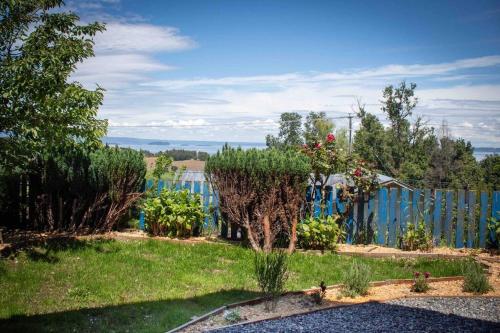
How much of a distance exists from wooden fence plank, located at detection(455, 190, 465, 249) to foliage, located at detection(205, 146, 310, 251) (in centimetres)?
319

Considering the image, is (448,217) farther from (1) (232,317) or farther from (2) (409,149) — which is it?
(2) (409,149)

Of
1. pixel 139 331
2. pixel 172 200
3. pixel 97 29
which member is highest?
pixel 97 29

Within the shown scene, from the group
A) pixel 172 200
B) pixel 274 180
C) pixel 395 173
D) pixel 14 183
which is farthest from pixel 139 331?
pixel 395 173

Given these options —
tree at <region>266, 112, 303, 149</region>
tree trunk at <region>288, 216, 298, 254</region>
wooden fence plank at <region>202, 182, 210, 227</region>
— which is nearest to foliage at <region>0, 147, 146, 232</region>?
wooden fence plank at <region>202, 182, 210, 227</region>

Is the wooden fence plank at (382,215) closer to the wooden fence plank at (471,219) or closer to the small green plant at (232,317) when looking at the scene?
the wooden fence plank at (471,219)

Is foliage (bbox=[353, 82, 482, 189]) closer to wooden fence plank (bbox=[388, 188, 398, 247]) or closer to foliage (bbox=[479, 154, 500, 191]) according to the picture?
foliage (bbox=[479, 154, 500, 191])

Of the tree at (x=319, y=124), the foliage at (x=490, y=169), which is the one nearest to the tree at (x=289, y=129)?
the tree at (x=319, y=124)

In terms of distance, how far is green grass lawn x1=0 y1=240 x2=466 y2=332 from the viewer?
4.36 metres

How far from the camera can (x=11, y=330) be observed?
3920 millimetres

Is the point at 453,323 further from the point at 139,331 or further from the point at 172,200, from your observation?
the point at 172,200

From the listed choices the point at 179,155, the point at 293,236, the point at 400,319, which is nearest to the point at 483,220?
the point at 293,236

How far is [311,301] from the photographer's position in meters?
4.98

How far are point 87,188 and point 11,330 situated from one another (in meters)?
4.87

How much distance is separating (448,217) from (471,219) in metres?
0.41
